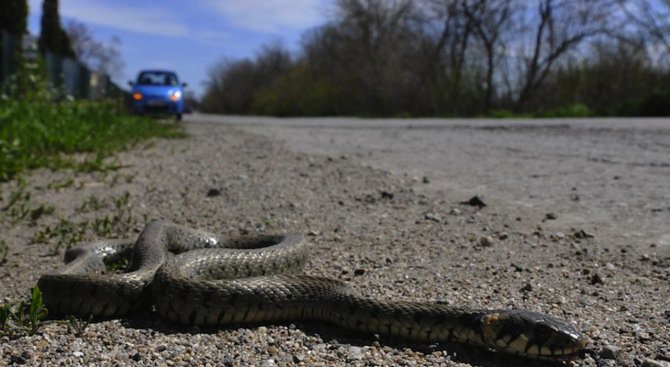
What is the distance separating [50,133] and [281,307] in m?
6.71

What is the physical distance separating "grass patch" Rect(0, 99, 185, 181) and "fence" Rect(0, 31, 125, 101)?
1.54 meters

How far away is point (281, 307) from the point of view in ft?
9.43

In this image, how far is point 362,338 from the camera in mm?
2705

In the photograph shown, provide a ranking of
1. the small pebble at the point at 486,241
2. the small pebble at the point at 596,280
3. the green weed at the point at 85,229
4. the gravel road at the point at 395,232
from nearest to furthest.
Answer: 1. the gravel road at the point at 395,232
2. the small pebble at the point at 596,280
3. the small pebble at the point at 486,241
4. the green weed at the point at 85,229

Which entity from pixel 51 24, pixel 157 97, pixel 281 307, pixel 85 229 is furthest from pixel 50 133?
pixel 51 24

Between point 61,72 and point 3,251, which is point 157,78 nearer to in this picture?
point 61,72

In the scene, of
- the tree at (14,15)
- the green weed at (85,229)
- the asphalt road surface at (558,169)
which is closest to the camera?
the green weed at (85,229)

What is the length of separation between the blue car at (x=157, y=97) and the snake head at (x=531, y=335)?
70.1ft

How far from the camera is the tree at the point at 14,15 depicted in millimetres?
35719

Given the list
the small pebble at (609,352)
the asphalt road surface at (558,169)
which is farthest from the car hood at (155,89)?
the small pebble at (609,352)

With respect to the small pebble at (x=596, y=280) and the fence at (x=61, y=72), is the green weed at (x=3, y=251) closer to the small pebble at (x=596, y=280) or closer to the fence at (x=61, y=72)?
the small pebble at (x=596, y=280)

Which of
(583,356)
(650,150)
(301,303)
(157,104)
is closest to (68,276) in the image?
(301,303)

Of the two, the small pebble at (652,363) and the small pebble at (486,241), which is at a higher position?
the small pebble at (486,241)

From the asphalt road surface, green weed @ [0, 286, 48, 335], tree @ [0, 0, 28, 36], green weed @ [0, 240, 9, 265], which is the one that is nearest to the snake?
green weed @ [0, 286, 48, 335]
